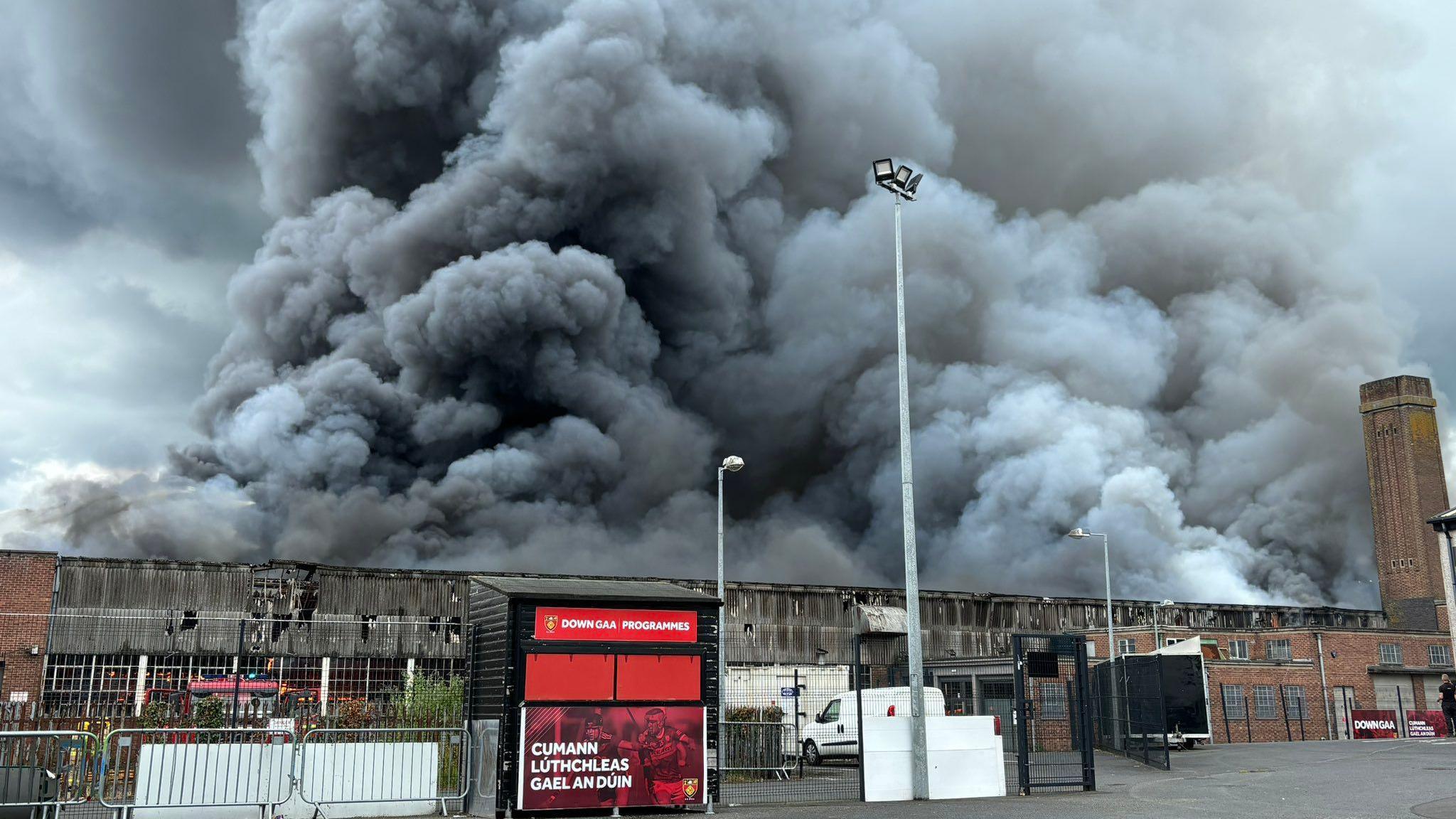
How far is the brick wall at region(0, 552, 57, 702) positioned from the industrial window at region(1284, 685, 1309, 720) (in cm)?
4351

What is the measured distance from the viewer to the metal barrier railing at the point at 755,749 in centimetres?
2097

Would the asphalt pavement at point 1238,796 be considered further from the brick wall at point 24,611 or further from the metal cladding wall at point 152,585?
the metal cladding wall at point 152,585

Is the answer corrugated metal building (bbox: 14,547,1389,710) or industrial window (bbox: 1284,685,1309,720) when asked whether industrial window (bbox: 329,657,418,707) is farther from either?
industrial window (bbox: 1284,685,1309,720)

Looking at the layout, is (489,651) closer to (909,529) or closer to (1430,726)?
(909,529)

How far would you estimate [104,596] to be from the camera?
37688mm

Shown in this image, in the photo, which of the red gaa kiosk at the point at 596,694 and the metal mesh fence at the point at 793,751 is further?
the metal mesh fence at the point at 793,751

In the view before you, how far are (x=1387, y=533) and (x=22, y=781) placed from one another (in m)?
111

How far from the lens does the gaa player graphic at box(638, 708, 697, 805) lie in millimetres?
15414

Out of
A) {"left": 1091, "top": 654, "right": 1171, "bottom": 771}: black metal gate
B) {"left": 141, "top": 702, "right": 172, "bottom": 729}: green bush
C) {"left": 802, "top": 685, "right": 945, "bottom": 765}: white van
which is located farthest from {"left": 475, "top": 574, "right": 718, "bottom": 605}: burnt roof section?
{"left": 1091, "top": 654, "right": 1171, "bottom": 771}: black metal gate

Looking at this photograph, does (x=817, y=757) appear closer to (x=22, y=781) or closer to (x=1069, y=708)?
(x=1069, y=708)

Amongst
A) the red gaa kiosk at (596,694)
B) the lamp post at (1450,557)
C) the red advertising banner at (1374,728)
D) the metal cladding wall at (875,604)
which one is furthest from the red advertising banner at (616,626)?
the lamp post at (1450,557)

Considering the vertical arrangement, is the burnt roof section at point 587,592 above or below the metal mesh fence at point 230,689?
above

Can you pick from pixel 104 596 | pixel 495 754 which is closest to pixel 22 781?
pixel 495 754

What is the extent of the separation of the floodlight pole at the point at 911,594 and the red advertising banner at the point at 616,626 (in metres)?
3.53
